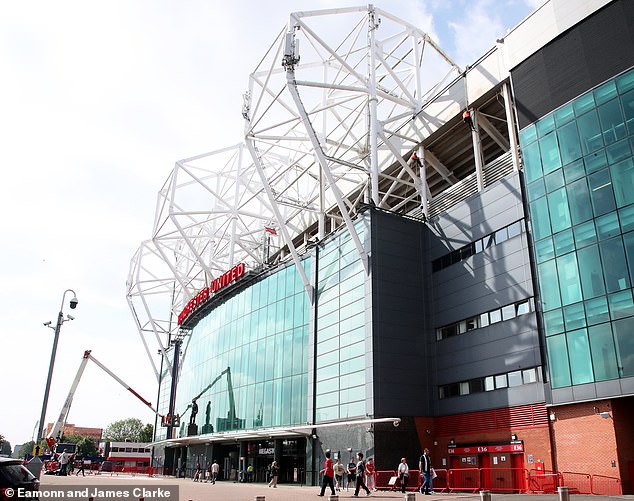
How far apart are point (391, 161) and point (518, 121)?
42.1 ft

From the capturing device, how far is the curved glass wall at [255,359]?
40.4 metres

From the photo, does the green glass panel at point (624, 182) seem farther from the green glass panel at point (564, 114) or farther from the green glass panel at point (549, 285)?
the green glass panel at point (549, 285)

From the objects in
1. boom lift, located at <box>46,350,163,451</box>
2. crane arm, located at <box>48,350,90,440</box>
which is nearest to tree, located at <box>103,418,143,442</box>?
boom lift, located at <box>46,350,163,451</box>

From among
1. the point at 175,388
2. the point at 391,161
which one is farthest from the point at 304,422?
the point at 175,388

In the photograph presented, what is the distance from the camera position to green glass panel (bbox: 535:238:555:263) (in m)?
27.3

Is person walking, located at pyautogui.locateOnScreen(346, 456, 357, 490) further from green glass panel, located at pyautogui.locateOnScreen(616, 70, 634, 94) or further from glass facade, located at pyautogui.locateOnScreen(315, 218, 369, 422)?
green glass panel, located at pyautogui.locateOnScreen(616, 70, 634, 94)

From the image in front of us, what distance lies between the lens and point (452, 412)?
103ft

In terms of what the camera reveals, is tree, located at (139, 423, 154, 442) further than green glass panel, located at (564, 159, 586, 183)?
Yes

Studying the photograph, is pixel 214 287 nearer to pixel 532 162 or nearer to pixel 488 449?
pixel 488 449

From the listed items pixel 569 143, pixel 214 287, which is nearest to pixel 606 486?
pixel 569 143

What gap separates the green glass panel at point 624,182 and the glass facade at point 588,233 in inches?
1.6

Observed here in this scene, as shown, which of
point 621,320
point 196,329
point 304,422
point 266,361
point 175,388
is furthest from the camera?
point 175,388

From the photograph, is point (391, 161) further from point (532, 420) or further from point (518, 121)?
point (532, 420)

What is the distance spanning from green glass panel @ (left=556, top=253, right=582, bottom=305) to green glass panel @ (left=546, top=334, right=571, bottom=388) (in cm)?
178
